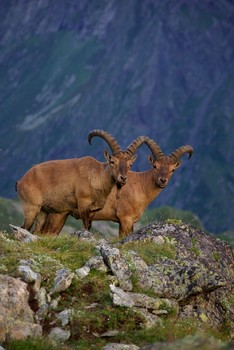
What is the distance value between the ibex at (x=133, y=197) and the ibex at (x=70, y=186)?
3.43ft

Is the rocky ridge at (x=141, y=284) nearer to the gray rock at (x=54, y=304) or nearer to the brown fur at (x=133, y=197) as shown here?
the gray rock at (x=54, y=304)

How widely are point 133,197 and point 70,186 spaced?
3382mm

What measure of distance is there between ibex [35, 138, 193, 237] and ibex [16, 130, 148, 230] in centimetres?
105

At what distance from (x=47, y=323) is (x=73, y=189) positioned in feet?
38.9

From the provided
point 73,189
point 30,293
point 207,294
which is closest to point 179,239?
point 207,294

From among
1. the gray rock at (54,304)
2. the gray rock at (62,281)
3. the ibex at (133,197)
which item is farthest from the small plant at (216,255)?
the ibex at (133,197)

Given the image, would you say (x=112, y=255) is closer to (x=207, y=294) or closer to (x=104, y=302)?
(x=104, y=302)

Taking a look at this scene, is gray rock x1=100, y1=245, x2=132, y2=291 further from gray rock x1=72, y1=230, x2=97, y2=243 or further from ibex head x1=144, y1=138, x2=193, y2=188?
ibex head x1=144, y1=138, x2=193, y2=188

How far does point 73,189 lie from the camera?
27.5 m

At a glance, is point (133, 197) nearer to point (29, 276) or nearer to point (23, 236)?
point (23, 236)

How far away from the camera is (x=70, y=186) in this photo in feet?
90.3

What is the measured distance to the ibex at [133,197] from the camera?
29.2m

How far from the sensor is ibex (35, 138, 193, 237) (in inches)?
1149

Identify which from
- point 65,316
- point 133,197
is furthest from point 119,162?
point 65,316
